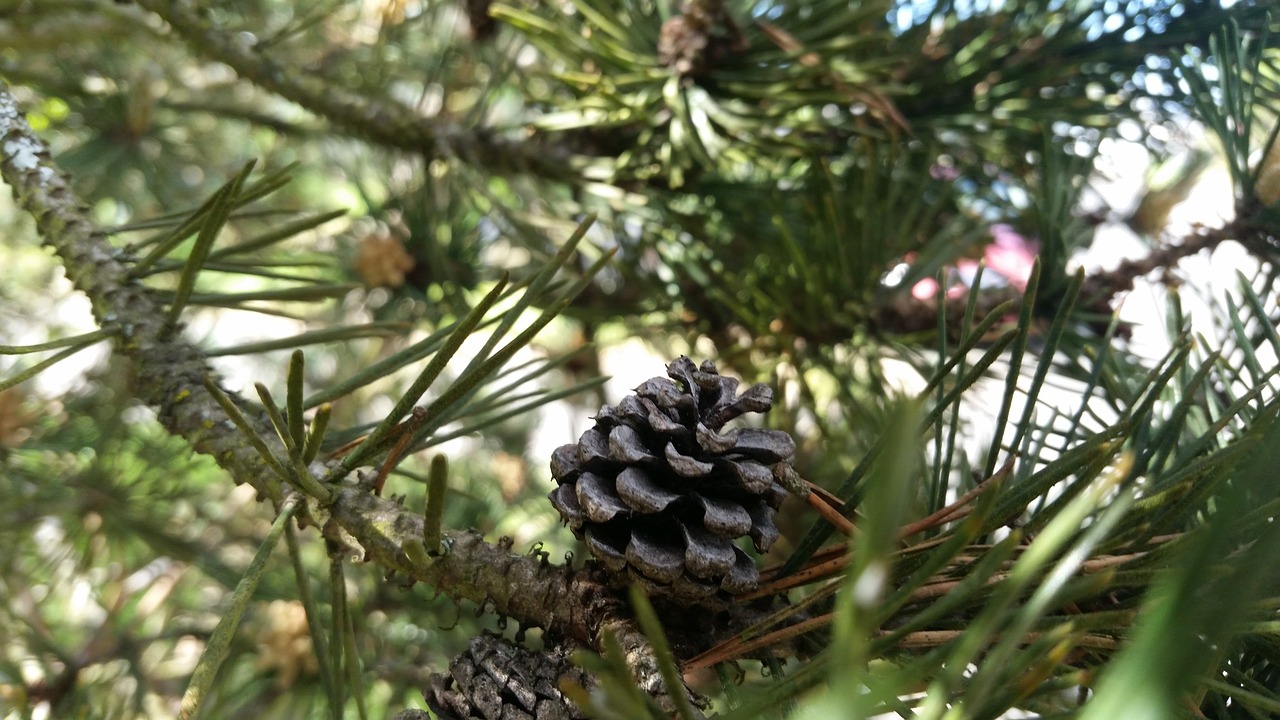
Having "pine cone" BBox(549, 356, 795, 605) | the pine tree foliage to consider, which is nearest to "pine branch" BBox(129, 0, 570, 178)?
the pine tree foliage

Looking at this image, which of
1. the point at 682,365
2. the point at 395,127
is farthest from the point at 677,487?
the point at 395,127

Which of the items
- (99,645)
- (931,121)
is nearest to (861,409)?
(931,121)

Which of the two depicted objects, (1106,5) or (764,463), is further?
(1106,5)

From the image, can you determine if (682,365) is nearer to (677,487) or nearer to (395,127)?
(677,487)

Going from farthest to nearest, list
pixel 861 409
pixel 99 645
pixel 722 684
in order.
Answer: pixel 99 645 < pixel 861 409 < pixel 722 684

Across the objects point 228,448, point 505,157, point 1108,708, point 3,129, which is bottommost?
point 1108,708

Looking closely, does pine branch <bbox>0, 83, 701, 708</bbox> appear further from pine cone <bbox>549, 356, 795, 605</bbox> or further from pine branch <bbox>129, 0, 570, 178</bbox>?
pine branch <bbox>129, 0, 570, 178</bbox>

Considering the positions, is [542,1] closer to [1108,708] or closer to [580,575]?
[580,575]
